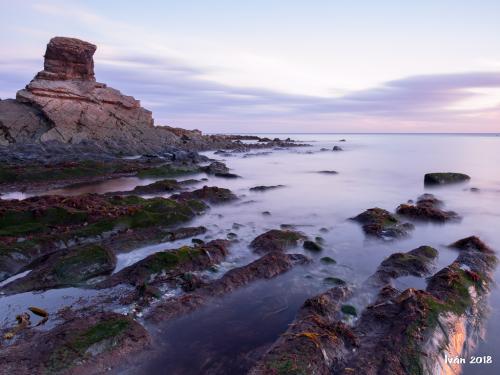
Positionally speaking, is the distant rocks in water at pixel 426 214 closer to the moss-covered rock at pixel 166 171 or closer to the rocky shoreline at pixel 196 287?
the rocky shoreline at pixel 196 287

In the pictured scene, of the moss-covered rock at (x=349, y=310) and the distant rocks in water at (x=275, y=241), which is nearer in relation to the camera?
the moss-covered rock at (x=349, y=310)

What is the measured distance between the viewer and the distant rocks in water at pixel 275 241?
10922mm

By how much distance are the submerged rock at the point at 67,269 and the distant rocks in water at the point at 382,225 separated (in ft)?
28.1

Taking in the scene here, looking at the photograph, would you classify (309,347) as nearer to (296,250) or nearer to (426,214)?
(296,250)

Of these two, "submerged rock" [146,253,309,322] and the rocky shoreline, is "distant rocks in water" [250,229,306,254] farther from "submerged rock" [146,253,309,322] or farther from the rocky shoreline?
"submerged rock" [146,253,309,322]

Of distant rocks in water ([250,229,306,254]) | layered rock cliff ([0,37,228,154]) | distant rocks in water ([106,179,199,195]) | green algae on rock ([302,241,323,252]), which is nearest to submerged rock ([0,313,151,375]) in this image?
distant rocks in water ([250,229,306,254])

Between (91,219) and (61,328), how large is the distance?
7.50 m

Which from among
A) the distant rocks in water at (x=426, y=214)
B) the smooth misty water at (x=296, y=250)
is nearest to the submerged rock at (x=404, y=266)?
the smooth misty water at (x=296, y=250)

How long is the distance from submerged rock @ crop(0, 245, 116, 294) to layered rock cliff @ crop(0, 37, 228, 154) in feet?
112

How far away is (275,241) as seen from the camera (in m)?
11.3

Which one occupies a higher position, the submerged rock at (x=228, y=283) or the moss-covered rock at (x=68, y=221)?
the moss-covered rock at (x=68, y=221)

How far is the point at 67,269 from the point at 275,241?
18.4 ft

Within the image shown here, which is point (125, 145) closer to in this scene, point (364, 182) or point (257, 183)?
point (257, 183)

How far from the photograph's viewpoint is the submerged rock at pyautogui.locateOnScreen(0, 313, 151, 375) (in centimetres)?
504
